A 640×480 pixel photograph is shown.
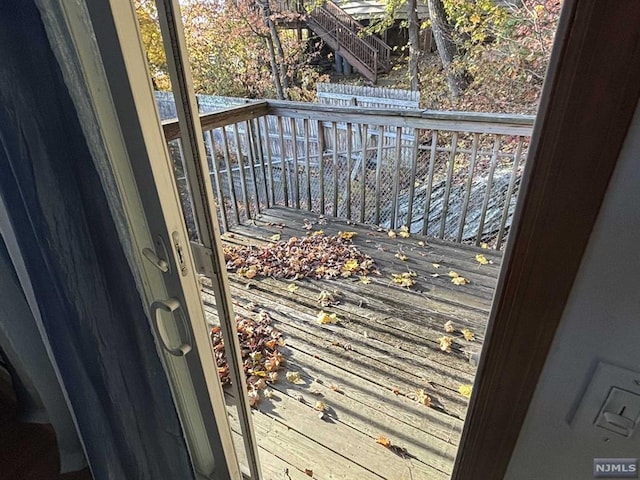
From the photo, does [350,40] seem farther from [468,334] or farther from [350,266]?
[468,334]

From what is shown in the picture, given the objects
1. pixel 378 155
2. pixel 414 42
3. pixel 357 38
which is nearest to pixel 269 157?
pixel 378 155

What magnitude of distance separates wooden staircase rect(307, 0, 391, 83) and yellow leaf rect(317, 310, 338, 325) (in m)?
8.21

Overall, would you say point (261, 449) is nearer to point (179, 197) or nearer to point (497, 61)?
point (179, 197)

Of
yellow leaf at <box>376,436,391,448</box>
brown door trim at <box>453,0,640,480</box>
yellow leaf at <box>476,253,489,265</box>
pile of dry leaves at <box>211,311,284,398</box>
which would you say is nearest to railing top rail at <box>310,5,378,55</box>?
yellow leaf at <box>476,253,489,265</box>

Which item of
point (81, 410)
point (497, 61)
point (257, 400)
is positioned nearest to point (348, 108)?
point (257, 400)

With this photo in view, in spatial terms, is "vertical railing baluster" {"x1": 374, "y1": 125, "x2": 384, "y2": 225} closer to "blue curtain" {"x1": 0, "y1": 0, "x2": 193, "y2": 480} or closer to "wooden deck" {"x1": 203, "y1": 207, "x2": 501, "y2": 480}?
"wooden deck" {"x1": 203, "y1": 207, "x2": 501, "y2": 480}

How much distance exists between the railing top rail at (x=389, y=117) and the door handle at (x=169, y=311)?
2.08 metres

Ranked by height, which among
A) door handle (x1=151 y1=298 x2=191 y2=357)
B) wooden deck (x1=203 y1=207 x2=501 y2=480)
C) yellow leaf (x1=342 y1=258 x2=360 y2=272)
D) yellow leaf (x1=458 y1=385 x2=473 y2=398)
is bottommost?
wooden deck (x1=203 y1=207 x2=501 y2=480)

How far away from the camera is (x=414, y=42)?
26.1ft

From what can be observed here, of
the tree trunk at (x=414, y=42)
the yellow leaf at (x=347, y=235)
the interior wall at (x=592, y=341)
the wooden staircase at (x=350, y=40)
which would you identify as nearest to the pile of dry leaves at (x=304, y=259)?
Result: the yellow leaf at (x=347, y=235)

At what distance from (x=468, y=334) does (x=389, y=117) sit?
1.76 meters

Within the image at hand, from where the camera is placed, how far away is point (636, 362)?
54cm

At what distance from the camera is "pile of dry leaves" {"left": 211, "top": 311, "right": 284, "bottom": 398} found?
2.09 metres

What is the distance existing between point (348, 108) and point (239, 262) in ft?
5.04
